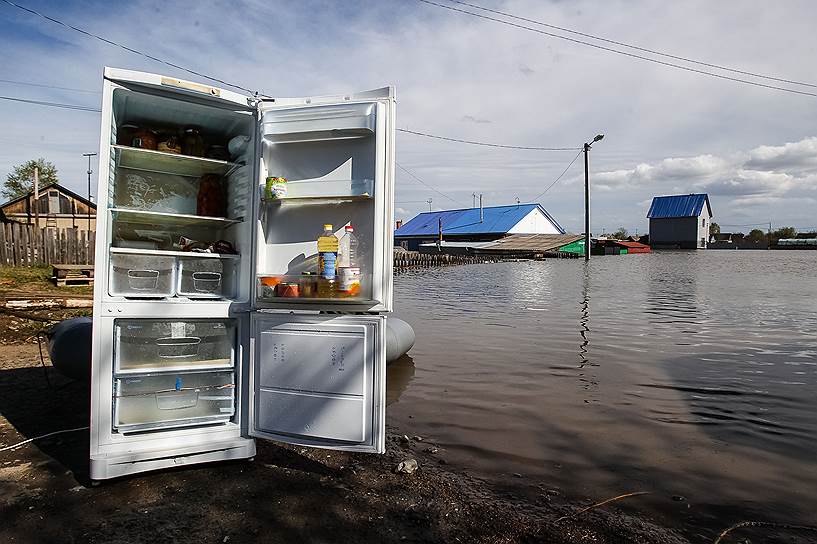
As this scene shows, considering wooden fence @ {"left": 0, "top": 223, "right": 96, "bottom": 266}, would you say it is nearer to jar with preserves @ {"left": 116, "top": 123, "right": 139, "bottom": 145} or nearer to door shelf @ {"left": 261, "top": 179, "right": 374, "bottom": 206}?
jar with preserves @ {"left": 116, "top": 123, "right": 139, "bottom": 145}

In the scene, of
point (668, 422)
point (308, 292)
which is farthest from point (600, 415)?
point (308, 292)

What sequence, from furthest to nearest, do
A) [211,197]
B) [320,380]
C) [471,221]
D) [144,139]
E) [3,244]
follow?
[471,221]
[3,244]
[211,197]
[144,139]
[320,380]

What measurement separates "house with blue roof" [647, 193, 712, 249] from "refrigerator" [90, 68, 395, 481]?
83861 mm

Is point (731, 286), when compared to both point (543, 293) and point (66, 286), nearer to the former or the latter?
point (543, 293)

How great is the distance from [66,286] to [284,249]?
474 inches

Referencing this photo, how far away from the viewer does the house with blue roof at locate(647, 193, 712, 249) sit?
77.5 metres

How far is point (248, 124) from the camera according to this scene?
4715 mm

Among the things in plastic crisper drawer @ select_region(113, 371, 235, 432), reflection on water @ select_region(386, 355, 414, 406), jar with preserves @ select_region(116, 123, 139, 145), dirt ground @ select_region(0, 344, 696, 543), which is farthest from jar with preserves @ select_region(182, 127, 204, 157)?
reflection on water @ select_region(386, 355, 414, 406)

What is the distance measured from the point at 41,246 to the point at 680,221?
81.0 m

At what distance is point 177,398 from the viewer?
4.62 metres

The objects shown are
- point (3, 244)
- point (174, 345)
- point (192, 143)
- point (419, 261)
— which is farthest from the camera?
point (419, 261)

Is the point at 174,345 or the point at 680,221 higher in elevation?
the point at 680,221

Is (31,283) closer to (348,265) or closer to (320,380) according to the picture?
(348,265)

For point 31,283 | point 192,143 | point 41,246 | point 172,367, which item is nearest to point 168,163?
point 192,143
